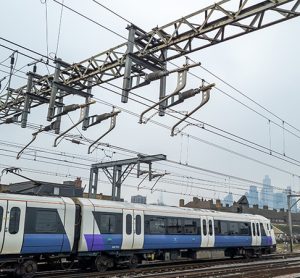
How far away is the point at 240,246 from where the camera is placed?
26516 millimetres

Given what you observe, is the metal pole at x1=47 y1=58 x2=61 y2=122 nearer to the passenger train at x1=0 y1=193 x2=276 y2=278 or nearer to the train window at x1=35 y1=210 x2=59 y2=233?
the passenger train at x1=0 y1=193 x2=276 y2=278

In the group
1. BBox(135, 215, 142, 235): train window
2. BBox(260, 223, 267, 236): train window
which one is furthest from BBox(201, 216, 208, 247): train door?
BBox(260, 223, 267, 236): train window

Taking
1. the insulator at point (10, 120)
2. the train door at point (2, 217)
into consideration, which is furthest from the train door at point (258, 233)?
the train door at point (2, 217)

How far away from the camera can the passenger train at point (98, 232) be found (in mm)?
14898

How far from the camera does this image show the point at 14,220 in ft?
48.6

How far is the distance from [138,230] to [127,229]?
0.76 m

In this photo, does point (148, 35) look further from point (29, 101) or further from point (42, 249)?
point (42, 249)

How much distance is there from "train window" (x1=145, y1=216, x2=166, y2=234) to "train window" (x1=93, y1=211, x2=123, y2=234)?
1.84 metres

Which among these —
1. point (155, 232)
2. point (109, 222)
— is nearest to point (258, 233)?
point (155, 232)

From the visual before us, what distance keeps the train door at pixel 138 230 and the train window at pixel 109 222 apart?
942 millimetres

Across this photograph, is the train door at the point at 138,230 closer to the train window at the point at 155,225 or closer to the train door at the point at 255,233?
the train window at the point at 155,225

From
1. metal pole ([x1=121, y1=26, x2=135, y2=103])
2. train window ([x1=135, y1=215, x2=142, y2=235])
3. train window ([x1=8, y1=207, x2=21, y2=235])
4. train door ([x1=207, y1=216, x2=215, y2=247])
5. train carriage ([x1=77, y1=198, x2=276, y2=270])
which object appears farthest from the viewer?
train door ([x1=207, y1=216, x2=215, y2=247])

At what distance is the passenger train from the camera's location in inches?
587

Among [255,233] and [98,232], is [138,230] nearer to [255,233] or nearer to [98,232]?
[98,232]
